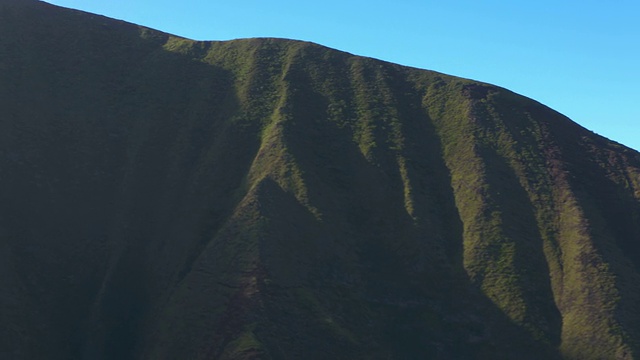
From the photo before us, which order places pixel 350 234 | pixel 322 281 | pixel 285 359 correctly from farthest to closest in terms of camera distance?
pixel 350 234 → pixel 322 281 → pixel 285 359

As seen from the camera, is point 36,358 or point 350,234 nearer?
point 36,358

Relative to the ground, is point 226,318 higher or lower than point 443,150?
lower

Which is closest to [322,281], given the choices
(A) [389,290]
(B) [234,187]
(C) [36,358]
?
(A) [389,290]

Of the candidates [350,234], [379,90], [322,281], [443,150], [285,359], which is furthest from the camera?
[379,90]

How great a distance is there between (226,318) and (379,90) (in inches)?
1888

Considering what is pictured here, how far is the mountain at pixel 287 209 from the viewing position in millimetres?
75188

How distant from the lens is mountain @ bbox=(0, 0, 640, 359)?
75188 millimetres

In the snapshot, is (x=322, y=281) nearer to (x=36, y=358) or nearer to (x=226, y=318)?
(x=226, y=318)

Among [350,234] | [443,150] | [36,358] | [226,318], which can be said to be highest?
[443,150]

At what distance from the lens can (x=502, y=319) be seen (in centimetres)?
8012

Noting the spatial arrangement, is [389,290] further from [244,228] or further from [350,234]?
[244,228]

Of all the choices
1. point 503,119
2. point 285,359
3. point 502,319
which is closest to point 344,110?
point 503,119

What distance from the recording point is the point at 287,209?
8438 cm

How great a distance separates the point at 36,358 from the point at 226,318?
16.6m
